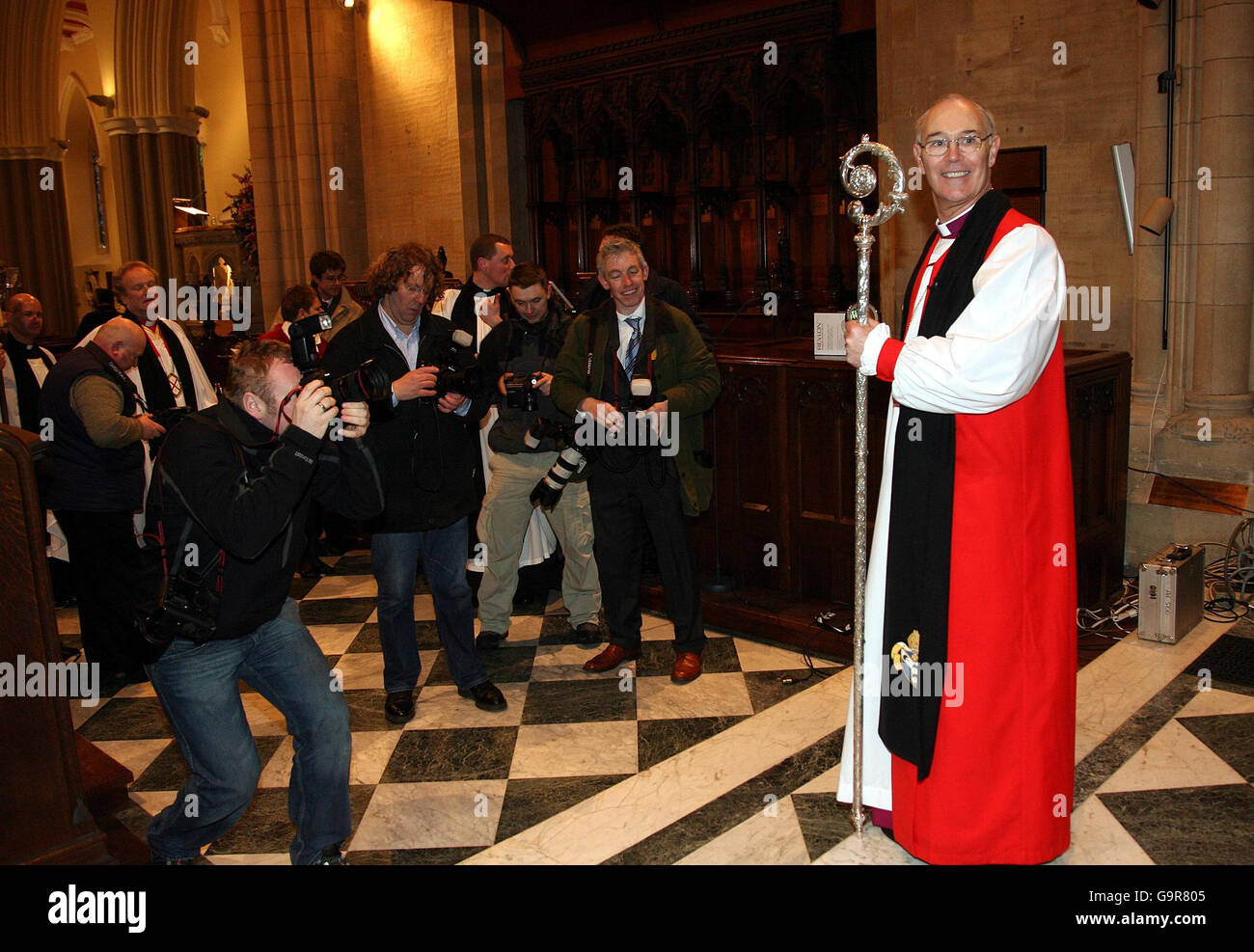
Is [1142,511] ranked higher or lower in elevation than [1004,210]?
lower

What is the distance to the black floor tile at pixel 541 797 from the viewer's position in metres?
3.12

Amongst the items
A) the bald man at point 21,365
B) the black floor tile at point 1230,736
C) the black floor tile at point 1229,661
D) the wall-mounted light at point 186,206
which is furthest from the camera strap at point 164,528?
the wall-mounted light at point 186,206

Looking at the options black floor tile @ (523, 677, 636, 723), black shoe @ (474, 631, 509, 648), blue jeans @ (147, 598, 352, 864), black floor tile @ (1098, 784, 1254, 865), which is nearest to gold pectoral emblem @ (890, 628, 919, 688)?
black floor tile @ (1098, 784, 1254, 865)

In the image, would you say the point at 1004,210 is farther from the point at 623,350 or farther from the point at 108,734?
the point at 108,734

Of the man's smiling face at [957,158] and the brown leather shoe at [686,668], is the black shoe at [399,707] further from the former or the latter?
the man's smiling face at [957,158]

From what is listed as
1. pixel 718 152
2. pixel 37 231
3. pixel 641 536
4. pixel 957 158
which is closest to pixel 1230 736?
pixel 957 158

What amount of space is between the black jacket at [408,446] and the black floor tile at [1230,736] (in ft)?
7.87

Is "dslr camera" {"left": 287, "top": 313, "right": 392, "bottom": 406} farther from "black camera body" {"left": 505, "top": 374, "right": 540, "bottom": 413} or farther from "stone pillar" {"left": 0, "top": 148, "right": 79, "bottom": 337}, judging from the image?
"stone pillar" {"left": 0, "top": 148, "right": 79, "bottom": 337}

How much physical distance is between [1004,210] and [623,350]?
1967 millimetres

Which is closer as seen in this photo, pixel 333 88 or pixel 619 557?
pixel 619 557

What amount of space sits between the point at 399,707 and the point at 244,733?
4.22ft

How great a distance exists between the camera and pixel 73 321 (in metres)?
16.8

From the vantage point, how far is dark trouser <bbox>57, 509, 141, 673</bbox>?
14.0 feet
